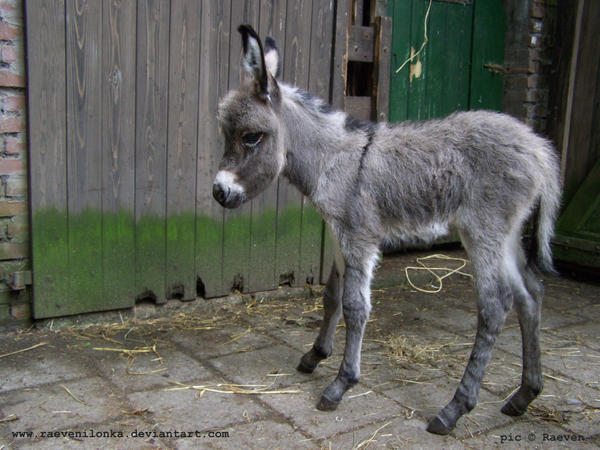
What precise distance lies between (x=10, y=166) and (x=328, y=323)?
94.0 inches

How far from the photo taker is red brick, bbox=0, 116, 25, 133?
3986mm

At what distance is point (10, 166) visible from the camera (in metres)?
4.04

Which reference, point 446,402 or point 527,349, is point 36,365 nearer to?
point 446,402

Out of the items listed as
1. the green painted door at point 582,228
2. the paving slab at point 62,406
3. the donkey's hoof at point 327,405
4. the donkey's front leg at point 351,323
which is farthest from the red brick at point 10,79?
the green painted door at point 582,228

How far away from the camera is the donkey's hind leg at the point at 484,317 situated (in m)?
3.13

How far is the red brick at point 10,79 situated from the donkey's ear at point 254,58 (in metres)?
1.83

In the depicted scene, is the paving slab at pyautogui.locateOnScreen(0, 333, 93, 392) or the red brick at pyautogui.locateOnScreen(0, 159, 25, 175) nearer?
the paving slab at pyautogui.locateOnScreen(0, 333, 93, 392)

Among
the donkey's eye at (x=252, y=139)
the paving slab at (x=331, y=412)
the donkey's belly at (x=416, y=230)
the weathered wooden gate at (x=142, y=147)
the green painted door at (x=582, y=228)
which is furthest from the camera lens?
the green painted door at (x=582, y=228)

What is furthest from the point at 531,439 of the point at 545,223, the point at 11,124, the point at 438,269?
the point at 11,124

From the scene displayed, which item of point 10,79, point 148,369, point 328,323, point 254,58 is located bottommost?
point 148,369

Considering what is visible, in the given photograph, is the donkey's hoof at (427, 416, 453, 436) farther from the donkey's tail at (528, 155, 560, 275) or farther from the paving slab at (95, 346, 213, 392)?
the paving slab at (95, 346, 213, 392)

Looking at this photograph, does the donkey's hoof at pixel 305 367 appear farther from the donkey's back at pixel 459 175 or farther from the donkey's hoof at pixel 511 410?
the donkey's hoof at pixel 511 410

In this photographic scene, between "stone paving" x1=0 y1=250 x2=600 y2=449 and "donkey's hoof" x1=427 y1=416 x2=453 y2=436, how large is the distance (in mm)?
49

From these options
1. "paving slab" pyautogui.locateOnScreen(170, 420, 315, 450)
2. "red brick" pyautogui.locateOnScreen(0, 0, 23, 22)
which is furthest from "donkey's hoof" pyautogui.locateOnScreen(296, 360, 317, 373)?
"red brick" pyautogui.locateOnScreen(0, 0, 23, 22)
